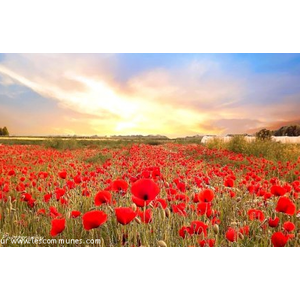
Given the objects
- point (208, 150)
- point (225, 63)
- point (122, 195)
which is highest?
point (225, 63)

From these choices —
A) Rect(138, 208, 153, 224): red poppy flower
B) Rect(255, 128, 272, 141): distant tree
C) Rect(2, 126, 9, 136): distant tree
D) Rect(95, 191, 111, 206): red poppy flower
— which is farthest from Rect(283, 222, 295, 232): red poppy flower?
Rect(2, 126, 9, 136): distant tree

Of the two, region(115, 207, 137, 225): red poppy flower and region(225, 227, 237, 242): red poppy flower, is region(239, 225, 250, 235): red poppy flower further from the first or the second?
region(115, 207, 137, 225): red poppy flower

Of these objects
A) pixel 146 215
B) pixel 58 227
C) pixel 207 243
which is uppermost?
pixel 146 215

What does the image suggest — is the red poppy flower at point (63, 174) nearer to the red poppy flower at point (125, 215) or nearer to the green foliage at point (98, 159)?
the green foliage at point (98, 159)

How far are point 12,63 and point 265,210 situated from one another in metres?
2.55

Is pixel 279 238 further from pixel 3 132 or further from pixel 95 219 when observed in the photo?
pixel 3 132

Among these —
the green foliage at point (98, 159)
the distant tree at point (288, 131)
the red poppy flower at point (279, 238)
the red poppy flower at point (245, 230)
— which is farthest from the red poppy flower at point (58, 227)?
the distant tree at point (288, 131)

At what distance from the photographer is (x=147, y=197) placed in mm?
2455

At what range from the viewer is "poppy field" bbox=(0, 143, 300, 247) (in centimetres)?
270

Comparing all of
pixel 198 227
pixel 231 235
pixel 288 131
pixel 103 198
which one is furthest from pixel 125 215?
pixel 288 131
